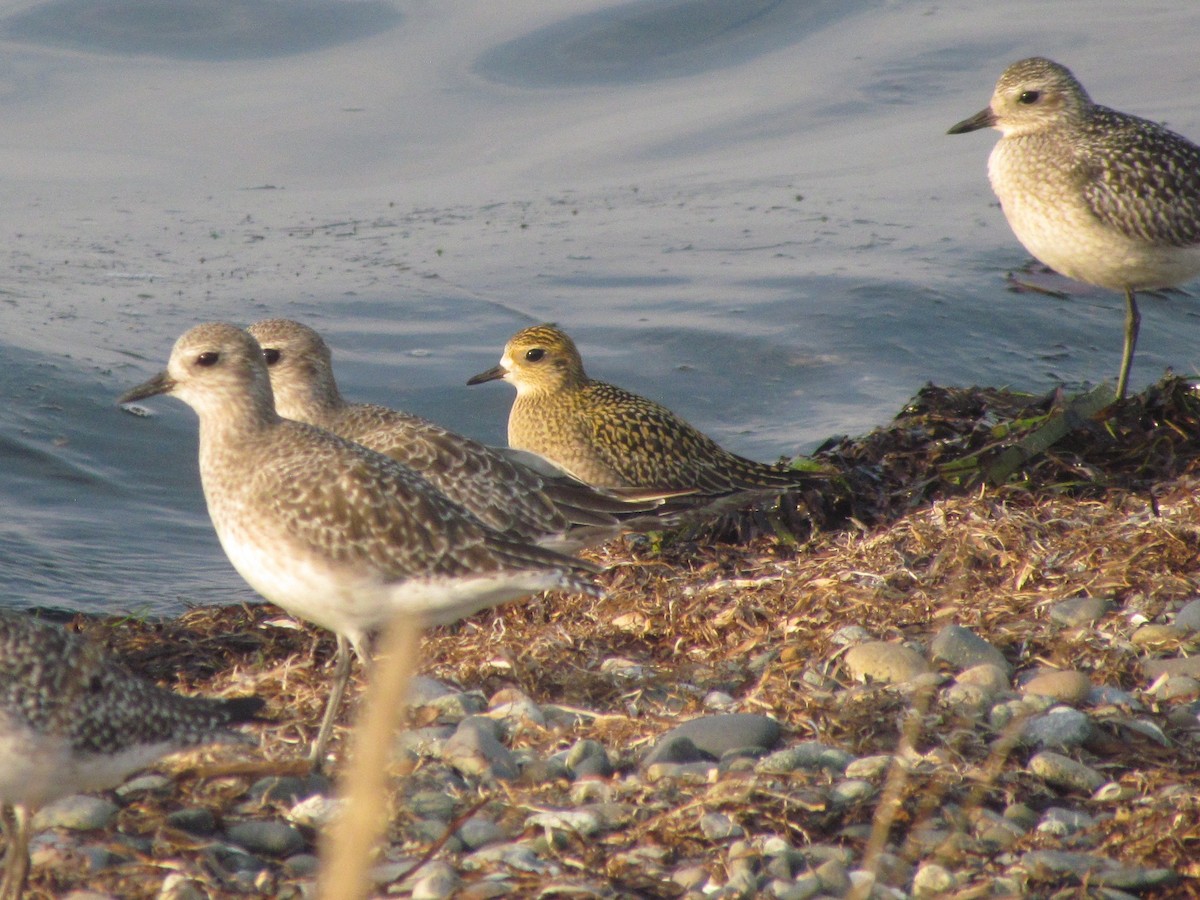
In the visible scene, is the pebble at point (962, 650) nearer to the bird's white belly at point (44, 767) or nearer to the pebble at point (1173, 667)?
the pebble at point (1173, 667)

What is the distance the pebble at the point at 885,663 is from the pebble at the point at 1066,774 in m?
0.72

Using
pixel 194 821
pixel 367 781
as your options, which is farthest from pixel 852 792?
pixel 367 781

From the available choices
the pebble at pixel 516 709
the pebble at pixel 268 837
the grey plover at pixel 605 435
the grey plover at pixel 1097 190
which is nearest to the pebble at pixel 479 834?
the pebble at pixel 268 837

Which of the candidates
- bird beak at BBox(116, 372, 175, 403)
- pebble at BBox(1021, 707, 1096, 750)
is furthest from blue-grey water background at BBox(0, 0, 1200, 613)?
pebble at BBox(1021, 707, 1096, 750)

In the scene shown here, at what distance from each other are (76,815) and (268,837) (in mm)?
616

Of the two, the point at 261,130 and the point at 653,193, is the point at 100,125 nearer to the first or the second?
the point at 261,130

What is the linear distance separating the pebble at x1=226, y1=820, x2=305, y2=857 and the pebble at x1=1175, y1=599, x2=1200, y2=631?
116 inches

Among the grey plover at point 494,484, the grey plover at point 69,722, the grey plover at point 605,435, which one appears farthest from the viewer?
the grey plover at point 605,435

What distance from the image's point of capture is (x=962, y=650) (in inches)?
203

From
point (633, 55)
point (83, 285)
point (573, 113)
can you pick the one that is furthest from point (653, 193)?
point (83, 285)

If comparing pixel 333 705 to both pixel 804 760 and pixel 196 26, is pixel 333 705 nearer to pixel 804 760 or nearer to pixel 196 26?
pixel 804 760

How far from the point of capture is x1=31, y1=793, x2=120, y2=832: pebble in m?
4.46

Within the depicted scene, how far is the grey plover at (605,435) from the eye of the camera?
299 inches

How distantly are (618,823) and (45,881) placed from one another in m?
1.51
